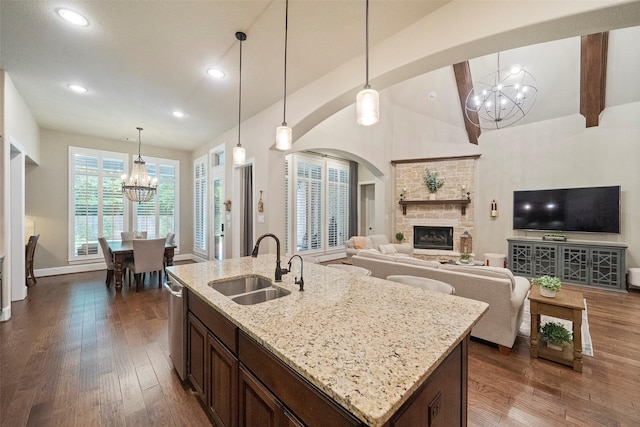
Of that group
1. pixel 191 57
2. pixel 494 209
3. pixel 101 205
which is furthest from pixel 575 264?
pixel 101 205

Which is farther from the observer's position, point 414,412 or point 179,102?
point 179,102

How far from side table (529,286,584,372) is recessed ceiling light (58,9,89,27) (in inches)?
196

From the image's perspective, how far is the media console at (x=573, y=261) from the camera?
4.86 meters

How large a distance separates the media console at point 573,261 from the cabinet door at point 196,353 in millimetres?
6612

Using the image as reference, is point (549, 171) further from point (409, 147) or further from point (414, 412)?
point (414, 412)

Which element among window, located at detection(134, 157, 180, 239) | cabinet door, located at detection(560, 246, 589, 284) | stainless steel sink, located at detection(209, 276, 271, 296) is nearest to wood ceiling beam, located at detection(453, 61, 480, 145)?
cabinet door, located at detection(560, 246, 589, 284)

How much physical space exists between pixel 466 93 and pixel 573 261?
4.20 m

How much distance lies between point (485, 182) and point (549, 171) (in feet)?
3.99

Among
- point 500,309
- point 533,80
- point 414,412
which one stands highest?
point 533,80

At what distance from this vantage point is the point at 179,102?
165 inches

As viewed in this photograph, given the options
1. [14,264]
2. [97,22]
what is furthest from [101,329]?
[97,22]

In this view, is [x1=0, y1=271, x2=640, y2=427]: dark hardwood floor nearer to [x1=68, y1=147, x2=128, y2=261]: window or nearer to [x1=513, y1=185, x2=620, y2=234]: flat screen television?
[x1=513, y1=185, x2=620, y2=234]: flat screen television

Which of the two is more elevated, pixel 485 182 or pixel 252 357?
pixel 485 182

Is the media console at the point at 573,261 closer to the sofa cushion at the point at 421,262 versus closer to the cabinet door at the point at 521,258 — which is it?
the cabinet door at the point at 521,258
